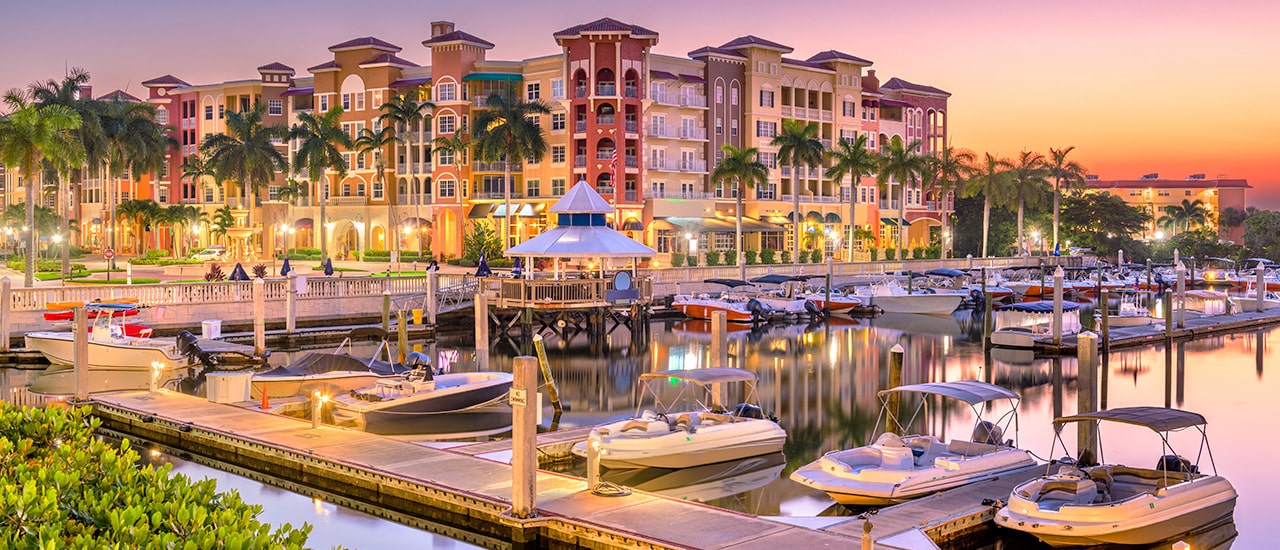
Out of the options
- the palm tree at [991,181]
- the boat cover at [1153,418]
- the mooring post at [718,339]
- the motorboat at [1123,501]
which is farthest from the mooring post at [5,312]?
the palm tree at [991,181]

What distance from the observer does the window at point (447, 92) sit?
93.6 meters

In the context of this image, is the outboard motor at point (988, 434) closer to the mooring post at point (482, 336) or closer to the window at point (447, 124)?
the mooring post at point (482, 336)

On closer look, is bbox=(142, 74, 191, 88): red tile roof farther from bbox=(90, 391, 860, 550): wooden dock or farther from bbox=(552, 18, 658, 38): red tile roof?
bbox=(90, 391, 860, 550): wooden dock

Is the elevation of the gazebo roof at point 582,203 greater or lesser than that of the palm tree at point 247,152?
lesser

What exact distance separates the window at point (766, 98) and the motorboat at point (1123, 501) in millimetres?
79363

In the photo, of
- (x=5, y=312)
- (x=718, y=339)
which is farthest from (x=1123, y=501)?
(x=5, y=312)

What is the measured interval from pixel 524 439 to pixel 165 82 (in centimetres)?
10930

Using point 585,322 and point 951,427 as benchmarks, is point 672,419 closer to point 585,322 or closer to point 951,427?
point 951,427

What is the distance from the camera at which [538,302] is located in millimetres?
50844

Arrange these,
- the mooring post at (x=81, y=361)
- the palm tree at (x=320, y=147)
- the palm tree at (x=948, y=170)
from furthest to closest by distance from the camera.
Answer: the palm tree at (x=948, y=170) < the palm tree at (x=320, y=147) < the mooring post at (x=81, y=361)

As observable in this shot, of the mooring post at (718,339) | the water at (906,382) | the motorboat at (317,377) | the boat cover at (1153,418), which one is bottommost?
the water at (906,382)

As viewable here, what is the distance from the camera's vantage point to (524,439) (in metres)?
17.9

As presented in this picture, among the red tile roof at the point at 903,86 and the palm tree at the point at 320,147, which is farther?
the red tile roof at the point at 903,86

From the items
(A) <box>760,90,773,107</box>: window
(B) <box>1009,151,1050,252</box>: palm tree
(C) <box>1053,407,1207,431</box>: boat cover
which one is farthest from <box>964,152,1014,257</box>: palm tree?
(C) <box>1053,407,1207,431</box>: boat cover
